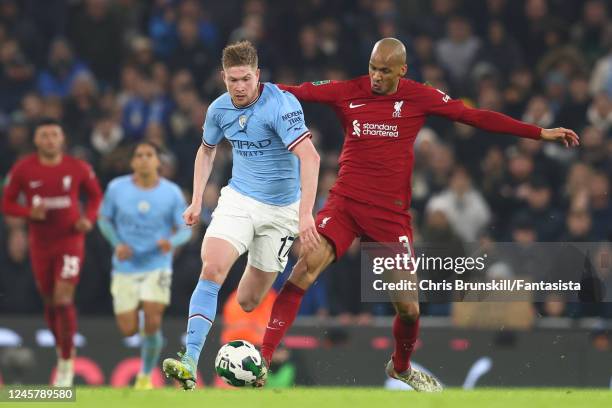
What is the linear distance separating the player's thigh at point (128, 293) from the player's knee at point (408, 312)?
12.3 ft

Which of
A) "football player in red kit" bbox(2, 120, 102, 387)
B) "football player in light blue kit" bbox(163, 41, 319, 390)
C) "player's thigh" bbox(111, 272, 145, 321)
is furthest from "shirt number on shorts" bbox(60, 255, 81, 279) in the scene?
"football player in light blue kit" bbox(163, 41, 319, 390)

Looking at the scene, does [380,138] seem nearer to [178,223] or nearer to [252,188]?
[252,188]

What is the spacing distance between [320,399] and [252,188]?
1700 millimetres

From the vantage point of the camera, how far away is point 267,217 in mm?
A: 9547

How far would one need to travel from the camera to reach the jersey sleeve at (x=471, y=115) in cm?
959

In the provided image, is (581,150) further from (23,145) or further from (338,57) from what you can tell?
(23,145)

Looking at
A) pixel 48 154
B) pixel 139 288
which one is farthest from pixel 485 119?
pixel 48 154

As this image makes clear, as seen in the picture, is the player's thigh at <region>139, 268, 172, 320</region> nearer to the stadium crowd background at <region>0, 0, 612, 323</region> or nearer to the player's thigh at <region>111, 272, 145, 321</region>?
the player's thigh at <region>111, 272, 145, 321</region>

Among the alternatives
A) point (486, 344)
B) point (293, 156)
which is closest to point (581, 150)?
point (486, 344)

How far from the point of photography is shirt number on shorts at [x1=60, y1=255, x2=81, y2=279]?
12.9m

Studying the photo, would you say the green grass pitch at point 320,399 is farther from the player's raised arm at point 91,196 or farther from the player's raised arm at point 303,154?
the player's raised arm at point 91,196

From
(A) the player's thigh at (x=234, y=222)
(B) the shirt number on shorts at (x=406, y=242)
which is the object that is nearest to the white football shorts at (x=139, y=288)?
(A) the player's thigh at (x=234, y=222)

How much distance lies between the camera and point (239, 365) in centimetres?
874

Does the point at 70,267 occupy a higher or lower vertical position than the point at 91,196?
lower
